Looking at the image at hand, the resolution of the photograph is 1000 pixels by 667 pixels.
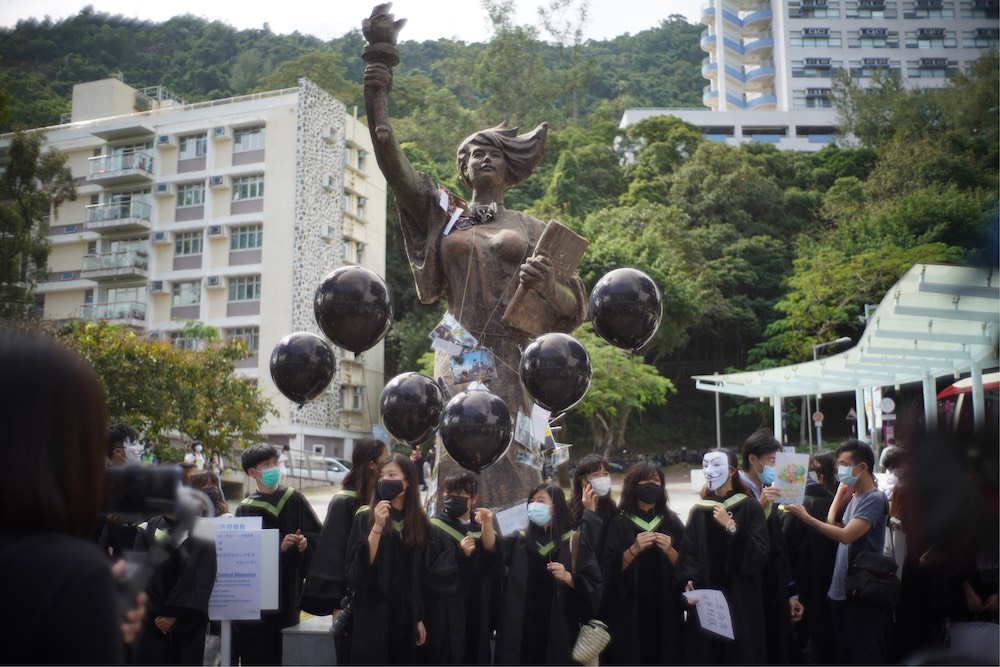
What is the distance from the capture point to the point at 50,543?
5.55 feet

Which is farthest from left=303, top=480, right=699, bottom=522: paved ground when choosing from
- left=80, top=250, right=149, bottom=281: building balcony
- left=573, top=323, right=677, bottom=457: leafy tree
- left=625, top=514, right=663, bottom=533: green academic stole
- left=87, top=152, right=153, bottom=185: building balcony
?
left=87, top=152, right=153, bottom=185: building balcony

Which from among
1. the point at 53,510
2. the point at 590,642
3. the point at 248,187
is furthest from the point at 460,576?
the point at 248,187

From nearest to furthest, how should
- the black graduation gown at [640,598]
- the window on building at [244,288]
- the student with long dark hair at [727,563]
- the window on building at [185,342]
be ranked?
the student with long dark hair at [727,563]
the black graduation gown at [640,598]
the window on building at [185,342]
the window on building at [244,288]

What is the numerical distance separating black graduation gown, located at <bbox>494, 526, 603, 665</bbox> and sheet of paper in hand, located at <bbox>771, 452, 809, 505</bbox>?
4.16 feet

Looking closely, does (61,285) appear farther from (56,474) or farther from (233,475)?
(56,474)

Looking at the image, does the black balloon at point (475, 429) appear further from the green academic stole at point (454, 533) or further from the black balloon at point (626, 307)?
the black balloon at point (626, 307)

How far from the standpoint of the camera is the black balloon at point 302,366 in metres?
5.81

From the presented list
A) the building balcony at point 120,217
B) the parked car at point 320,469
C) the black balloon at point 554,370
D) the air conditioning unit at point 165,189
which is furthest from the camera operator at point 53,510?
the building balcony at point 120,217

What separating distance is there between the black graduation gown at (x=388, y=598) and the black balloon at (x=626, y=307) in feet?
5.73

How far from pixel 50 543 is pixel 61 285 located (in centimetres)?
4443

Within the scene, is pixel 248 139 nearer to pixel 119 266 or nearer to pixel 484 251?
pixel 119 266

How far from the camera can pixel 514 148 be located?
19.8ft

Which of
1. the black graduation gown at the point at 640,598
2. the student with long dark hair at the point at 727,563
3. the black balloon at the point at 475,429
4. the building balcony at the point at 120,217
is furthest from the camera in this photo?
the building balcony at the point at 120,217

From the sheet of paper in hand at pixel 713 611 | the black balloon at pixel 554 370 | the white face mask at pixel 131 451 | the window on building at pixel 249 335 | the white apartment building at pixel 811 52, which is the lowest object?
the sheet of paper in hand at pixel 713 611
